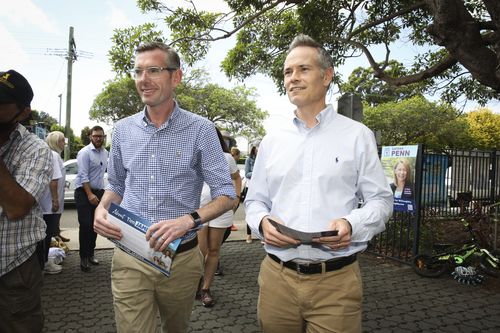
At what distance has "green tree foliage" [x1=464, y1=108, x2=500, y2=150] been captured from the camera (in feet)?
130

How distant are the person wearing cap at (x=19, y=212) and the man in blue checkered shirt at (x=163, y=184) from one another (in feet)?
1.29

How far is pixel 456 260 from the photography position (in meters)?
6.23

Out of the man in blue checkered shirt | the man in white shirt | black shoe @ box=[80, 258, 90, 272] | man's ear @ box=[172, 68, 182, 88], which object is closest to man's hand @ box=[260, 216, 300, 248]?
the man in white shirt

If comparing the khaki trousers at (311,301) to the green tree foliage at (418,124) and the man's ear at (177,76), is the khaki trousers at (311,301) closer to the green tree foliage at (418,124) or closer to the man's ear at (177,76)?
the man's ear at (177,76)

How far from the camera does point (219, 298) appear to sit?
509cm

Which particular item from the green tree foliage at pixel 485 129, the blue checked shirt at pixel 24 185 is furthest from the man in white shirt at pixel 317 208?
the green tree foliage at pixel 485 129

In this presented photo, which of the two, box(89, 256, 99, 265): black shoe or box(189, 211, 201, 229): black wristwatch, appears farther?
box(89, 256, 99, 265): black shoe

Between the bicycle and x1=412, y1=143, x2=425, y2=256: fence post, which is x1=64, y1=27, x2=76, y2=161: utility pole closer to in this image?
x1=412, y1=143, x2=425, y2=256: fence post

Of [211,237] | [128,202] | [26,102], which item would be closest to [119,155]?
[128,202]

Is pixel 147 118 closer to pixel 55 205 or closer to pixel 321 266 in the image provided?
pixel 321 266

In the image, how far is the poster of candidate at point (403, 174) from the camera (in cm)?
686

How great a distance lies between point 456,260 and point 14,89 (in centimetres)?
639

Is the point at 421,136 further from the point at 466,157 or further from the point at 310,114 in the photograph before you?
the point at 310,114

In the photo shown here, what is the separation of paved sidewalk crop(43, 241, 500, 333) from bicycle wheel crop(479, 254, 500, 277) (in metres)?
0.14
